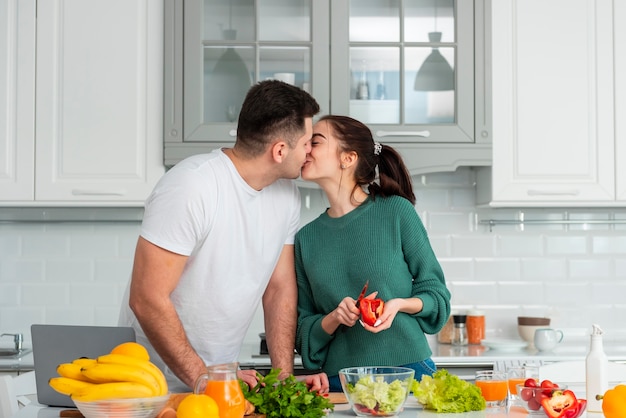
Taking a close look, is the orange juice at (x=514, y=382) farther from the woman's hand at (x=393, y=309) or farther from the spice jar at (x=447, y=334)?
the spice jar at (x=447, y=334)

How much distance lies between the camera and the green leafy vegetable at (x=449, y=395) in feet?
6.15

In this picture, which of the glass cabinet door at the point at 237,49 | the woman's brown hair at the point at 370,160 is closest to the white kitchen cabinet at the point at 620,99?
the glass cabinet door at the point at 237,49

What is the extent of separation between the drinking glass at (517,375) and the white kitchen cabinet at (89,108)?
2.05m

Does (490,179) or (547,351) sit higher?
(490,179)

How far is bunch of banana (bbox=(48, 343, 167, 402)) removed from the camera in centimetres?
154

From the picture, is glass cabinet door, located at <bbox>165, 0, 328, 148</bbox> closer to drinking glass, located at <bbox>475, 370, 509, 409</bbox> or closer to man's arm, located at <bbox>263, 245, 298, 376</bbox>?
man's arm, located at <bbox>263, 245, 298, 376</bbox>

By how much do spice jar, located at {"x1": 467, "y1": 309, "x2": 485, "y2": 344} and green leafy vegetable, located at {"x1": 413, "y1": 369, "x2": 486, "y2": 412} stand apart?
1.87m

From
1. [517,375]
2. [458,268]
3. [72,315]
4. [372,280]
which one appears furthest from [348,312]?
[72,315]

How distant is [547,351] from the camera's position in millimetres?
3561

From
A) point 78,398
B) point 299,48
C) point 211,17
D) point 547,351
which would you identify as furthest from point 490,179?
point 78,398

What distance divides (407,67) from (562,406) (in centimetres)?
213

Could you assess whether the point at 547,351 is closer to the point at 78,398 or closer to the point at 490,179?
the point at 490,179

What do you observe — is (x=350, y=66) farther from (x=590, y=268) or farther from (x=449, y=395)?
(x=449, y=395)

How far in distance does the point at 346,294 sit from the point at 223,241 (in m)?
0.39
